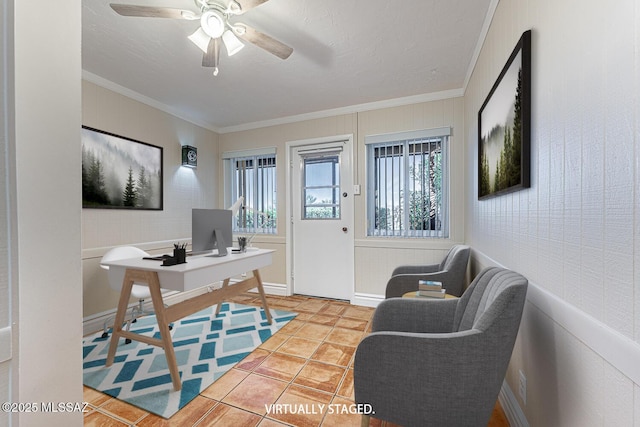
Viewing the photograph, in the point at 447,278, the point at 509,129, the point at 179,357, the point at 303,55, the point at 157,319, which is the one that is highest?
the point at 303,55

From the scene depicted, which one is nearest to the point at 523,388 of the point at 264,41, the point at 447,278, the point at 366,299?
the point at 447,278

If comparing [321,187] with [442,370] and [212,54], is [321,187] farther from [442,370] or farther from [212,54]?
[442,370]

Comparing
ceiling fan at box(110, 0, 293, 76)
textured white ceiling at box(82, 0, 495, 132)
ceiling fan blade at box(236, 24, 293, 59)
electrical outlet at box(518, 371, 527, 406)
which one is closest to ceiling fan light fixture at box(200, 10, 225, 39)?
ceiling fan at box(110, 0, 293, 76)

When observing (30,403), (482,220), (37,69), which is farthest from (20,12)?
(482,220)

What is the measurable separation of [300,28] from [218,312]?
2.87 meters

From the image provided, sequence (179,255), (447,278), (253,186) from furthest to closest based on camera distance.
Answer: (253,186) < (447,278) < (179,255)

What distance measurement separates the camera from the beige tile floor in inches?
58.0

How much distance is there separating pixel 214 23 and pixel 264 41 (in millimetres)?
308

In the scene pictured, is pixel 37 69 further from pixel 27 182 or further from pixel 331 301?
pixel 331 301

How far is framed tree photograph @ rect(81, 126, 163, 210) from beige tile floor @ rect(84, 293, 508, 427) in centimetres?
179

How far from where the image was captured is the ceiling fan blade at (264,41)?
1.67m

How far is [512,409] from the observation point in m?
1.41

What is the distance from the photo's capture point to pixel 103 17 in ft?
5.98

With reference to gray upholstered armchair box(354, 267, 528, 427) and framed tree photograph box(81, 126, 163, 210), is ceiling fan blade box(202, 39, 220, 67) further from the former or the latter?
gray upholstered armchair box(354, 267, 528, 427)
